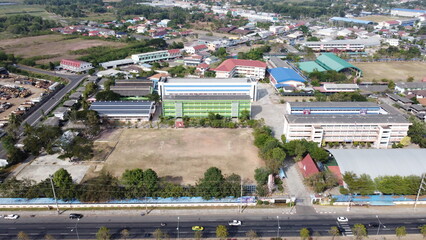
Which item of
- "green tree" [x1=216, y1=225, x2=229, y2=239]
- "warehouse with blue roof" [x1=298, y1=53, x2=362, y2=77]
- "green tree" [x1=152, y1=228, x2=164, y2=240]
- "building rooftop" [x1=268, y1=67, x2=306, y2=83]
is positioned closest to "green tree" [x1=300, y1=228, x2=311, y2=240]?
"green tree" [x1=216, y1=225, x2=229, y2=239]

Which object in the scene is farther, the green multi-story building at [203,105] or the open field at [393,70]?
the open field at [393,70]

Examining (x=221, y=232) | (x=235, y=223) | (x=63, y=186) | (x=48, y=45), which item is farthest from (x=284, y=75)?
(x=48, y=45)

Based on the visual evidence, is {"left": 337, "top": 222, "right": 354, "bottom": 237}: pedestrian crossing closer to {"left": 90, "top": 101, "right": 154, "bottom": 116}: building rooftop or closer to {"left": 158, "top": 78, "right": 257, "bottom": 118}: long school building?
{"left": 158, "top": 78, "right": 257, "bottom": 118}: long school building

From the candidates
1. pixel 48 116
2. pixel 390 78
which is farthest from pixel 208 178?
pixel 390 78

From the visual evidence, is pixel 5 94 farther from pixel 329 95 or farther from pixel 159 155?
pixel 329 95

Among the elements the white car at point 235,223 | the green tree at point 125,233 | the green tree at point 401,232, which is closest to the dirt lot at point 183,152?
the white car at point 235,223

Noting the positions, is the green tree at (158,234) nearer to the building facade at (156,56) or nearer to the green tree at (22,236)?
the green tree at (22,236)
